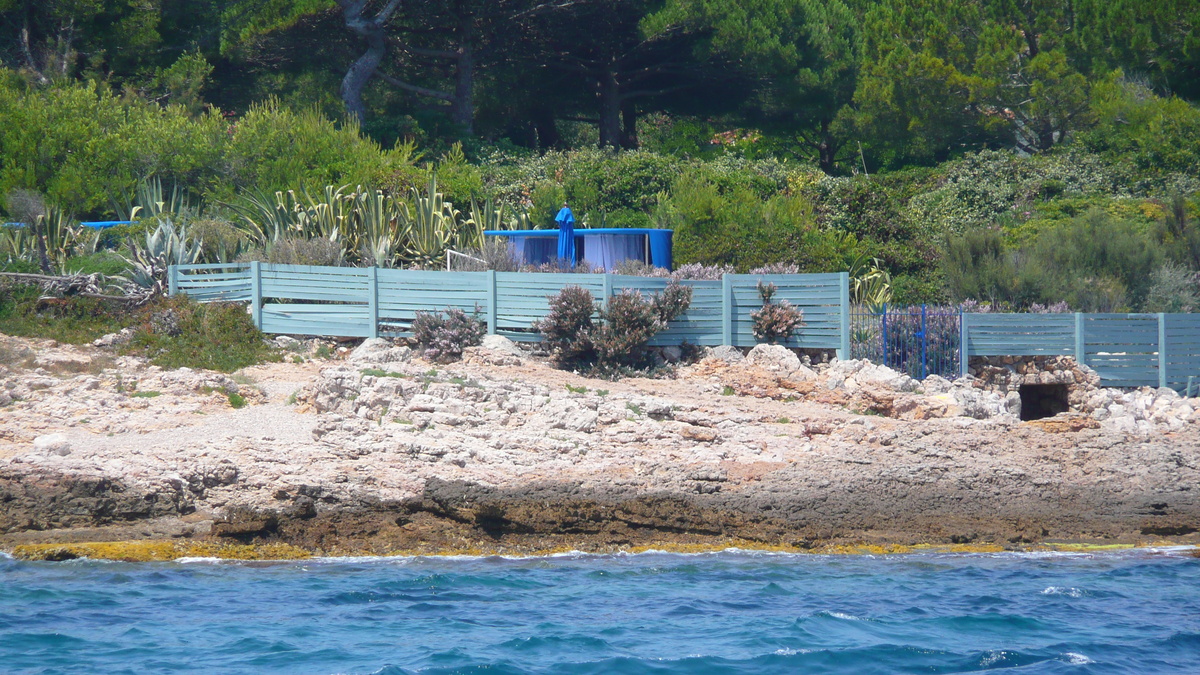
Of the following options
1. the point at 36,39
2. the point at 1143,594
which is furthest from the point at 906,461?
the point at 36,39

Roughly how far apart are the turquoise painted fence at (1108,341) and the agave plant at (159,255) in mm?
12014

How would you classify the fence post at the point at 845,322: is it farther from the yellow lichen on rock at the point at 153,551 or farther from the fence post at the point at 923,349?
the yellow lichen on rock at the point at 153,551

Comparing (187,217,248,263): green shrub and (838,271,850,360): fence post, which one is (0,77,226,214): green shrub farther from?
(838,271,850,360): fence post

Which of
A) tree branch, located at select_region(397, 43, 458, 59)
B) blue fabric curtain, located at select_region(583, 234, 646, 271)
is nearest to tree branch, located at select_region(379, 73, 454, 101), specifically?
tree branch, located at select_region(397, 43, 458, 59)

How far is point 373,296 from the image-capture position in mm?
17219

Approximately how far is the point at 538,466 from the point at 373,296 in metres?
5.55

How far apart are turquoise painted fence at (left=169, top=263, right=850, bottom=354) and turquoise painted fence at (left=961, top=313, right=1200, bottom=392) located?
7.16 feet

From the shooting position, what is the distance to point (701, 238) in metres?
21.1

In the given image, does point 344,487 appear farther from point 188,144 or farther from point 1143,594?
point 188,144

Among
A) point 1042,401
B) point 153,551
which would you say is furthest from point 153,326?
point 1042,401

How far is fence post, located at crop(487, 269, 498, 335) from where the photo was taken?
17.0 meters

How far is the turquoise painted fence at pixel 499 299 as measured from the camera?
16859mm

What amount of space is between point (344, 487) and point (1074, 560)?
24.9ft

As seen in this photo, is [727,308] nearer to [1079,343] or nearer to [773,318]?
[773,318]
